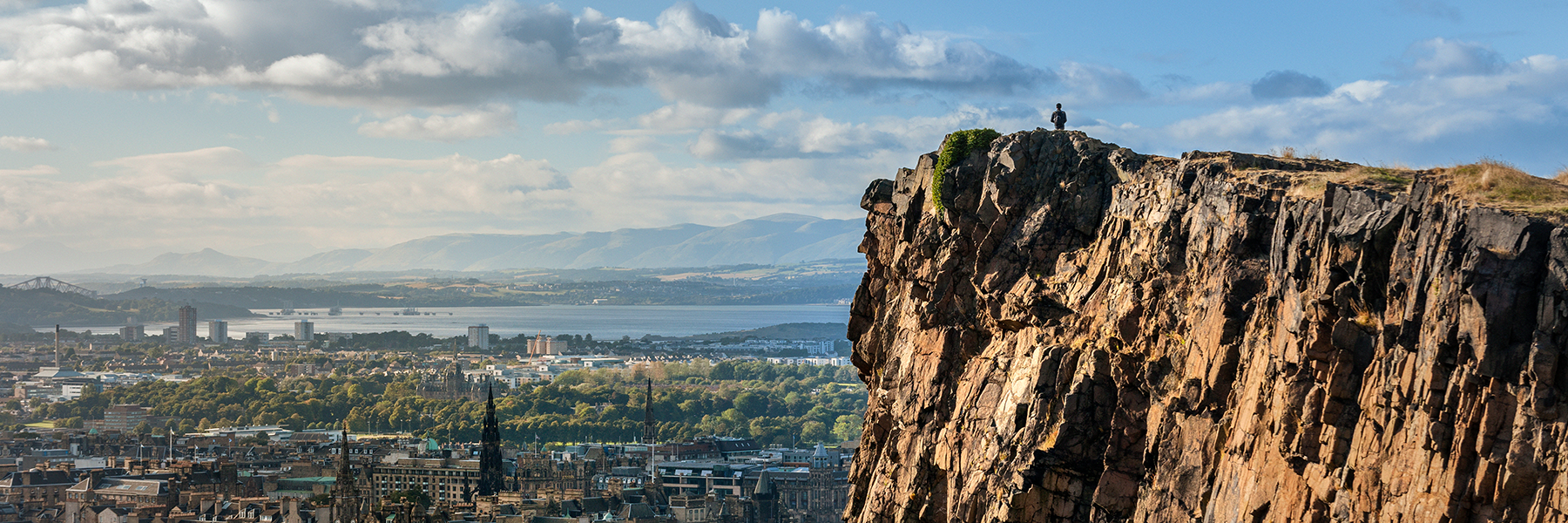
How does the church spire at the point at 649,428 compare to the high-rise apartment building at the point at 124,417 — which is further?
the high-rise apartment building at the point at 124,417

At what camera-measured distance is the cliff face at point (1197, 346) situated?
1364 cm

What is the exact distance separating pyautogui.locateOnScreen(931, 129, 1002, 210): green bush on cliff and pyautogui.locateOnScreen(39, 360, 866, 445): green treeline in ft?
449

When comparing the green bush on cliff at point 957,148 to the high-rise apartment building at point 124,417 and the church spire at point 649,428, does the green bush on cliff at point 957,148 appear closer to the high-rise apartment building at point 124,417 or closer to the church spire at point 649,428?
the church spire at point 649,428

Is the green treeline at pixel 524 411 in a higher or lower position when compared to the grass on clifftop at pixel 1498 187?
lower

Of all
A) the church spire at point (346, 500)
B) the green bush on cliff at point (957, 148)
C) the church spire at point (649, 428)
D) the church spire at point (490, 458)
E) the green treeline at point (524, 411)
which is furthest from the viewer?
the green treeline at point (524, 411)

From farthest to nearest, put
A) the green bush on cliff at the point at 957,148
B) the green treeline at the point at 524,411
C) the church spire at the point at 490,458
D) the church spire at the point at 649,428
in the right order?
the green treeline at the point at 524,411, the church spire at the point at 649,428, the church spire at the point at 490,458, the green bush on cliff at the point at 957,148

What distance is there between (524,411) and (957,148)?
158 m

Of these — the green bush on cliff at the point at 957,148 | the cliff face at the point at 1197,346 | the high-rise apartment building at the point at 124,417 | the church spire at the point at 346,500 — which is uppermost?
the green bush on cliff at the point at 957,148

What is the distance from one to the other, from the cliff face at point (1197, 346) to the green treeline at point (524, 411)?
5386 inches

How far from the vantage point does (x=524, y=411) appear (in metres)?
178

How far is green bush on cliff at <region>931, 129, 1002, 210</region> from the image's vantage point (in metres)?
24.1

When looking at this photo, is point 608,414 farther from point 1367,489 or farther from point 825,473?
point 1367,489

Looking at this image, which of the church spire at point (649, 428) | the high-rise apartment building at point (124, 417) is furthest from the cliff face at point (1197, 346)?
the high-rise apartment building at point (124, 417)

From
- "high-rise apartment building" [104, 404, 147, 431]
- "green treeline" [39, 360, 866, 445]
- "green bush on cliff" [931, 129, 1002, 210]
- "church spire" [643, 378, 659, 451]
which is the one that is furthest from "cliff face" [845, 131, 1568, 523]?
"high-rise apartment building" [104, 404, 147, 431]
